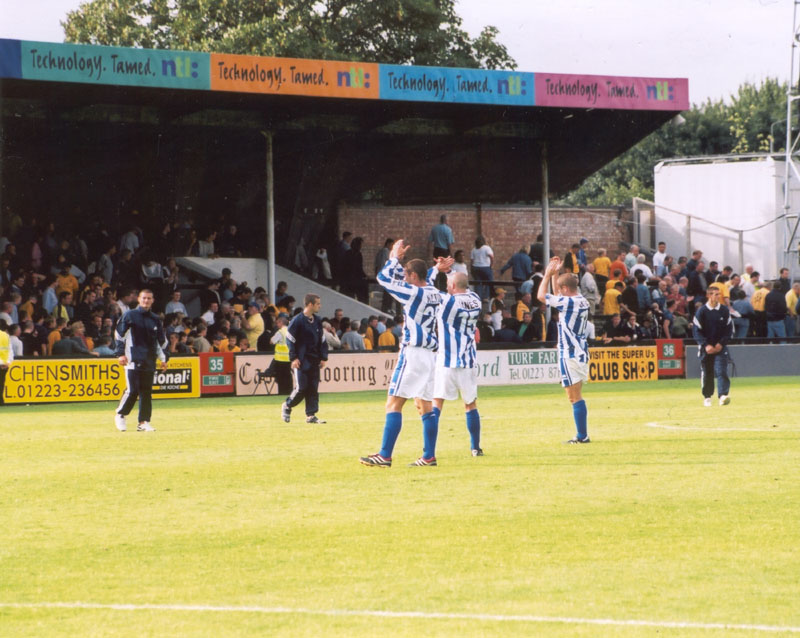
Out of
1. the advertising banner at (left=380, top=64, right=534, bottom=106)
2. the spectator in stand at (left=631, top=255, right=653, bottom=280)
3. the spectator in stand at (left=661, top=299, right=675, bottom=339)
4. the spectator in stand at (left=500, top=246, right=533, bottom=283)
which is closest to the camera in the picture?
the advertising banner at (left=380, top=64, right=534, bottom=106)

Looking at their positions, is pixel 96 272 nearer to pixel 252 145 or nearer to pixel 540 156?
pixel 252 145

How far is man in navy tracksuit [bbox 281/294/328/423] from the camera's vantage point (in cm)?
2005

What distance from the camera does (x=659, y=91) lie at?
3534 cm

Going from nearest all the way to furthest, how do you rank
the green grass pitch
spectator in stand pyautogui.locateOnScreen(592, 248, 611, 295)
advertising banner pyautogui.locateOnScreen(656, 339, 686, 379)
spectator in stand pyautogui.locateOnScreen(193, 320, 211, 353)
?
the green grass pitch < spectator in stand pyautogui.locateOnScreen(193, 320, 211, 353) < advertising banner pyautogui.locateOnScreen(656, 339, 686, 379) < spectator in stand pyautogui.locateOnScreen(592, 248, 611, 295)

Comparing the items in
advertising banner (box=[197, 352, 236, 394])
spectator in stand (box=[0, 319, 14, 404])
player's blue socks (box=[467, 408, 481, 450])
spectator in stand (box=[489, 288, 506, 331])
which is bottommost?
player's blue socks (box=[467, 408, 481, 450])

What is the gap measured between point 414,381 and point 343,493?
1.84 m

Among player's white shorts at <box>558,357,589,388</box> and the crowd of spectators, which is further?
the crowd of spectators

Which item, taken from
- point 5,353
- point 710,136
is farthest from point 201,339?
point 710,136

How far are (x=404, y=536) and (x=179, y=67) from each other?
22.2m

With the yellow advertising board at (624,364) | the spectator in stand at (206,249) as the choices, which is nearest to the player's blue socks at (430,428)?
the yellow advertising board at (624,364)

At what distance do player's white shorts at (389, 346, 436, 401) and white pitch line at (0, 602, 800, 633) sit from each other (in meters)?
5.97

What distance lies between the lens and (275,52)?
48906 mm

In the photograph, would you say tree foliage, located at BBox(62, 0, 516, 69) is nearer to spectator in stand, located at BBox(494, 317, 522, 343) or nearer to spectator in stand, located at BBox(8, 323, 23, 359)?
spectator in stand, located at BBox(494, 317, 522, 343)

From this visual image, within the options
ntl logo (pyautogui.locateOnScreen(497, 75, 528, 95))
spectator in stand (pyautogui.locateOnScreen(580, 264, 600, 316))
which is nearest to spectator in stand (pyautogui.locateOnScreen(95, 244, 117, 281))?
ntl logo (pyautogui.locateOnScreen(497, 75, 528, 95))
